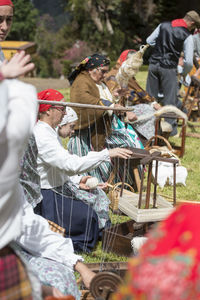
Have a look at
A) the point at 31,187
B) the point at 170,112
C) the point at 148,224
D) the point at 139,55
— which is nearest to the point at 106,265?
the point at 31,187

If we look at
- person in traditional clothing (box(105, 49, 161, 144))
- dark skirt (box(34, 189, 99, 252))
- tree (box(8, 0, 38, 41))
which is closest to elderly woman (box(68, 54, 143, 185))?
person in traditional clothing (box(105, 49, 161, 144))

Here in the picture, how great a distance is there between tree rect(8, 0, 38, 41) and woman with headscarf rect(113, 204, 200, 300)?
1815 inches

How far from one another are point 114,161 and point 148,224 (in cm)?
141

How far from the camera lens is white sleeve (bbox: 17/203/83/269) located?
1.99 m

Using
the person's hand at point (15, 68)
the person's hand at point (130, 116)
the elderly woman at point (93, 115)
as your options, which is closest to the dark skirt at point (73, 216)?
the elderly woman at point (93, 115)

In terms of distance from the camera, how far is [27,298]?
4.63 feet

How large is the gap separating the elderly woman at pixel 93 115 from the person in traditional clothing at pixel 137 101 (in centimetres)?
71

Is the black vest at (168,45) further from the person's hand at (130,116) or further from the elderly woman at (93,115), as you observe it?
the elderly woman at (93,115)

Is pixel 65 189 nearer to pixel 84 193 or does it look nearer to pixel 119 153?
pixel 84 193

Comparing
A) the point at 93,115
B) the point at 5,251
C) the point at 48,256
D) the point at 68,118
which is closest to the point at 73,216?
the point at 68,118

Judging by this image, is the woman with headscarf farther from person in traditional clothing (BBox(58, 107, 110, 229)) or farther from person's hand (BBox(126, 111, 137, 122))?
person's hand (BBox(126, 111, 137, 122))

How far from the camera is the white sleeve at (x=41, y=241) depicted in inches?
78.4

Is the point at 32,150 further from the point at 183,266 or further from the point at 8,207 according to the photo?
the point at 183,266

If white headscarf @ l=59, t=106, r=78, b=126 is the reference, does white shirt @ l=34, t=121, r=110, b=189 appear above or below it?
below
